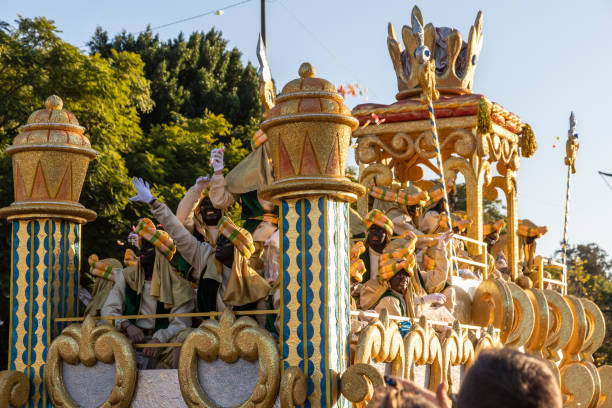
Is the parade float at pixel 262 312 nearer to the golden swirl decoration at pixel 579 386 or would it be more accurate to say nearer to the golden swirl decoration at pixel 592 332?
the golden swirl decoration at pixel 579 386

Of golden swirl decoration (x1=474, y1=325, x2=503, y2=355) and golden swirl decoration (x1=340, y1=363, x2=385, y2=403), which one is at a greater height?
golden swirl decoration (x1=474, y1=325, x2=503, y2=355)

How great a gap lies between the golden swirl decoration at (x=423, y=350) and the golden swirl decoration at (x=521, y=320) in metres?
2.96

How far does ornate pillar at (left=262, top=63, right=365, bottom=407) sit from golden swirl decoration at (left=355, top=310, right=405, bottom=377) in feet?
0.41

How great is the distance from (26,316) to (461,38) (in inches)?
366

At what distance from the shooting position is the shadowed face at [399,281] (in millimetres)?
8156

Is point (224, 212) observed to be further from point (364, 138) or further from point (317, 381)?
point (364, 138)

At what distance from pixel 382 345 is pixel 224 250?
1.41m

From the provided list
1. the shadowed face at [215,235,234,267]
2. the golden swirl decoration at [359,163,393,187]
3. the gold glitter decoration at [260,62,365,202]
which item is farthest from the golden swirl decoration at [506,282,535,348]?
the gold glitter decoration at [260,62,365,202]

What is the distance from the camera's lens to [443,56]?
48.4 feet

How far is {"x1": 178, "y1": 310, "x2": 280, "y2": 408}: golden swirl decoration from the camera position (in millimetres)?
6266

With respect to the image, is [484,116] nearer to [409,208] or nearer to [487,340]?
[409,208]

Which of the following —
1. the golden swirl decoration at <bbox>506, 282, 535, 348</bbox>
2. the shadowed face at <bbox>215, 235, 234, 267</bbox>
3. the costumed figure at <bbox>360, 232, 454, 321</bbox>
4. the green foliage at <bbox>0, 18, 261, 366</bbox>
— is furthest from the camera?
the green foliage at <bbox>0, 18, 261, 366</bbox>

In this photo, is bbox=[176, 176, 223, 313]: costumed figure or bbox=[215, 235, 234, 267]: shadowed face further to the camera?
bbox=[176, 176, 223, 313]: costumed figure

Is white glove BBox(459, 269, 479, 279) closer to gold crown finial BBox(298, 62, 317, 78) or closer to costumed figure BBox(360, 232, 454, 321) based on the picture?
costumed figure BBox(360, 232, 454, 321)
